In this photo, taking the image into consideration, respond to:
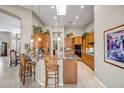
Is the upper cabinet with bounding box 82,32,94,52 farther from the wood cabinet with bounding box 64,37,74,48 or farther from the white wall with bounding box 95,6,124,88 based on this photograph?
the white wall with bounding box 95,6,124,88

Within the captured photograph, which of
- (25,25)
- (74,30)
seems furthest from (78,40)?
(25,25)

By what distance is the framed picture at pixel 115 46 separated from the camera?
11.8 ft

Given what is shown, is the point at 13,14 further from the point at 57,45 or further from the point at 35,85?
the point at 57,45

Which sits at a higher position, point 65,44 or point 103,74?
point 65,44

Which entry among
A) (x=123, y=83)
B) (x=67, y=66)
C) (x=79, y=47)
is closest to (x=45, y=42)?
(x=79, y=47)

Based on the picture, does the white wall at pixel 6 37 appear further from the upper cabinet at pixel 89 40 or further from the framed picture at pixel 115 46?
the framed picture at pixel 115 46

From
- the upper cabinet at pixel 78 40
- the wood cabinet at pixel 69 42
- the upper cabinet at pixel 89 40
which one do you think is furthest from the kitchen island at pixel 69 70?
the wood cabinet at pixel 69 42

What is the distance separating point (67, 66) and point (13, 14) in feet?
14.0

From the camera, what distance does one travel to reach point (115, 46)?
3936 mm

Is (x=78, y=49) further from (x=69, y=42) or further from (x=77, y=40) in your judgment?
(x=69, y=42)

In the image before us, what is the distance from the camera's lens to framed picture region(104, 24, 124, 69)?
3.60m

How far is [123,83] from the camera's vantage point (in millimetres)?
3449

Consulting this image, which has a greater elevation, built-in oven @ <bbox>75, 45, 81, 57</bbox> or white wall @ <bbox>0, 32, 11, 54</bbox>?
white wall @ <bbox>0, 32, 11, 54</bbox>

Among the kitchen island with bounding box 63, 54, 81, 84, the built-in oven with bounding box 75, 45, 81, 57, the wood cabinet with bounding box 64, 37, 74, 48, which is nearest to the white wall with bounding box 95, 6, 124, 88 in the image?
the kitchen island with bounding box 63, 54, 81, 84
